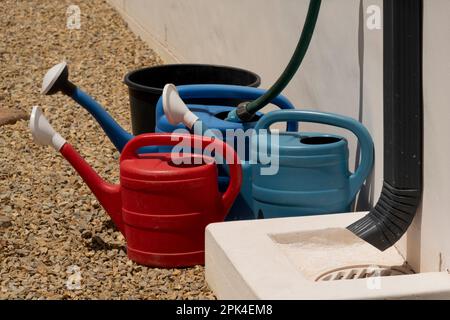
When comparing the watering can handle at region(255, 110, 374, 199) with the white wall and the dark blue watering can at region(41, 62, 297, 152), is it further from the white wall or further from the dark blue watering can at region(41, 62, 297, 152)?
the dark blue watering can at region(41, 62, 297, 152)

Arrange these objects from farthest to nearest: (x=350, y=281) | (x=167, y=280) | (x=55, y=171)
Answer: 1. (x=55, y=171)
2. (x=167, y=280)
3. (x=350, y=281)

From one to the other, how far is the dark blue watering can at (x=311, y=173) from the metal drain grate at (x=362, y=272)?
0.30m

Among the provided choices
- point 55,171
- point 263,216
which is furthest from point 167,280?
point 55,171

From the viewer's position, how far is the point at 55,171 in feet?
12.7

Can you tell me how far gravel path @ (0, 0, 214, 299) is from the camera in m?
2.86

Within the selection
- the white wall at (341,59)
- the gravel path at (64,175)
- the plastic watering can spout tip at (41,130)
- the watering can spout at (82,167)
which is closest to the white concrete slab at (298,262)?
the white wall at (341,59)

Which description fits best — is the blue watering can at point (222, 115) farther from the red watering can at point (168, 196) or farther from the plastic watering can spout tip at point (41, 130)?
the plastic watering can spout tip at point (41, 130)

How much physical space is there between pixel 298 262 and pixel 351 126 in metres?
0.46

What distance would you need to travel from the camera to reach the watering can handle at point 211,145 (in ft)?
9.16

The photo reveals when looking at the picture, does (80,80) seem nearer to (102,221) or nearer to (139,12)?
(139,12)

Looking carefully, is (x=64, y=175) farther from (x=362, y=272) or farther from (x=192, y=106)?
(x=362, y=272)

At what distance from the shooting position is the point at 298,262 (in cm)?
268

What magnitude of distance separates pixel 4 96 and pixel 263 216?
247 centimetres

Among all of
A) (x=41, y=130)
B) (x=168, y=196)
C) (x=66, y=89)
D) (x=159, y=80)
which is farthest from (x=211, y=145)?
(x=159, y=80)
